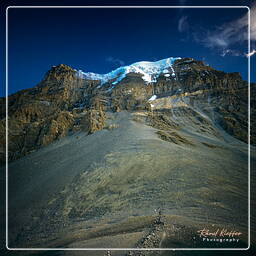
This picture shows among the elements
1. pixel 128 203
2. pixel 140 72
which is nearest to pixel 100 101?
pixel 128 203

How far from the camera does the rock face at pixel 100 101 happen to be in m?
24.2

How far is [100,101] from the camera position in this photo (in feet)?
121

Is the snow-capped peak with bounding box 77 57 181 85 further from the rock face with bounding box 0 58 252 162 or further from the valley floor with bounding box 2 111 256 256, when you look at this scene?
the valley floor with bounding box 2 111 256 256

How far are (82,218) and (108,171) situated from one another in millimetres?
3234

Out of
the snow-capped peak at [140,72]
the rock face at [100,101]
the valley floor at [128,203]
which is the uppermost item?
the snow-capped peak at [140,72]

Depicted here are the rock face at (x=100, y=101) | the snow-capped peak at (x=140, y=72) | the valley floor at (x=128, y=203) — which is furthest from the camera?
the snow-capped peak at (x=140, y=72)

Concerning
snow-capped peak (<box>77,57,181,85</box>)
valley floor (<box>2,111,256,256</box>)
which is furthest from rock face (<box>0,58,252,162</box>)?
valley floor (<box>2,111,256,256</box>)

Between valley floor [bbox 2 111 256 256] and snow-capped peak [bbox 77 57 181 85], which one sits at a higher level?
snow-capped peak [bbox 77 57 181 85]

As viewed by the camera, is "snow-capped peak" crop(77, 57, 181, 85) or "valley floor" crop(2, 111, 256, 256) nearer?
"valley floor" crop(2, 111, 256, 256)

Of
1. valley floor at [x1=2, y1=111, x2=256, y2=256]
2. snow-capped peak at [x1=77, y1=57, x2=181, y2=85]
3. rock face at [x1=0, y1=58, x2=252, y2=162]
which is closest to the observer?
valley floor at [x1=2, y1=111, x2=256, y2=256]

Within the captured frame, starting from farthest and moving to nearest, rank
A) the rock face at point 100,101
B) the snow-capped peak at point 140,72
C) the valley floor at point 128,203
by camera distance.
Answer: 1. the snow-capped peak at point 140,72
2. the rock face at point 100,101
3. the valley floor at point 128,203

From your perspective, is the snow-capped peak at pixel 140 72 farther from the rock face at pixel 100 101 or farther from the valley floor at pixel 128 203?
the valley floor at pixel 128 203

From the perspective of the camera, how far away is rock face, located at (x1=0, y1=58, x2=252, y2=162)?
2425 cm

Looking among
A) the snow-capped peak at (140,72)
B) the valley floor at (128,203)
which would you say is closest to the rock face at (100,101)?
the snow-capped peak at (140,72)
